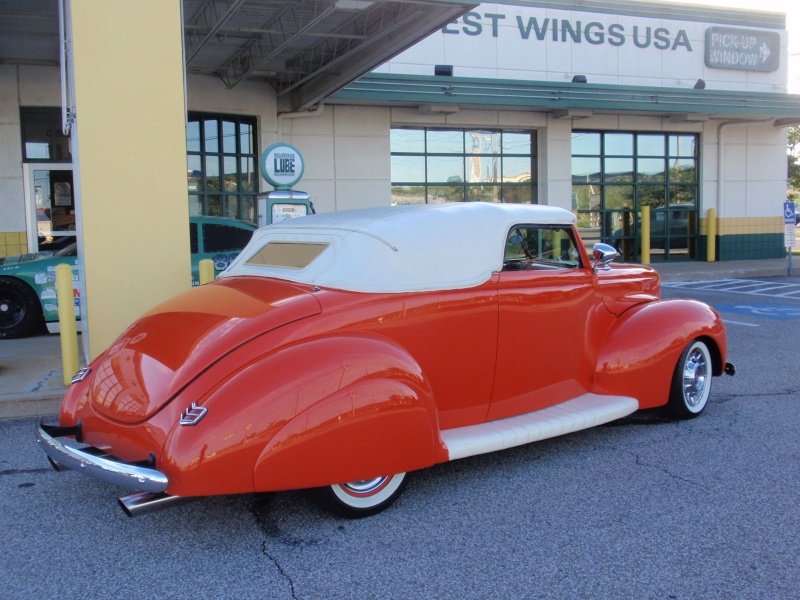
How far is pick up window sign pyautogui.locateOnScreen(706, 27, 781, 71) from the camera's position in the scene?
752 inches

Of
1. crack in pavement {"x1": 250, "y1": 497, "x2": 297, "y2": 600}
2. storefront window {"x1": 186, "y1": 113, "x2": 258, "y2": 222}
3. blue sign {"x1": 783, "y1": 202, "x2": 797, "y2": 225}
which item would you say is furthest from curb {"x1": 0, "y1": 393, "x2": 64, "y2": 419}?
blue sign {"x1": 783, "y1": 202, "x2": 797, "y2": 225}

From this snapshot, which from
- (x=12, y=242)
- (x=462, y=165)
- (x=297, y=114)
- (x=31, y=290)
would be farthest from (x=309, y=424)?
(x=462, y=165)

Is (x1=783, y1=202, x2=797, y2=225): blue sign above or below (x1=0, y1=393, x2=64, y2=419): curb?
above

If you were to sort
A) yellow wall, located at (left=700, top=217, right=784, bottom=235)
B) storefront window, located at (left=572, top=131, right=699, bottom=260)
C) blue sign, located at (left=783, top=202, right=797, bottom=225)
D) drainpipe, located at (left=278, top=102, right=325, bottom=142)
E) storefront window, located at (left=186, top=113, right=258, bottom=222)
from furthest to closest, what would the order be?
yellow wall, located at (left=700, top=217, right=784, bottom=235) → storefront window, located at (left=572, top=131, right=699, bottom=260) → blue sign, located at (left=783, top=202, right=797, bottom=225) → drainpipe, located at (left=278, top=102, right=325, bottom=142) → storefront window, located at (left=186, top=113, right=258, bottom=222)

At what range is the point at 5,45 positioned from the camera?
11703mm

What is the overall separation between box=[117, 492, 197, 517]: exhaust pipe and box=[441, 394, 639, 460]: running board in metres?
1.46

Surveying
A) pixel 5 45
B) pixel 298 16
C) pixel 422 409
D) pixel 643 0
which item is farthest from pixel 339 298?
pixel 643 0

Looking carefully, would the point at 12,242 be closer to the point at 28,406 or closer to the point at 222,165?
the point at 222,165

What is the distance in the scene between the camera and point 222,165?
1466cm

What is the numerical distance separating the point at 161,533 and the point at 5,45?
10.6 m

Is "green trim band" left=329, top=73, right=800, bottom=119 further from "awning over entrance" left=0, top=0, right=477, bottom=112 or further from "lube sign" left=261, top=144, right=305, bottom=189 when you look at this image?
"lube sign" left=261, top=144, right=305, bottom=189

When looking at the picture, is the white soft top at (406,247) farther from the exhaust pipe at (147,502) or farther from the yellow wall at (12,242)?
the yellow wall at (12,242)

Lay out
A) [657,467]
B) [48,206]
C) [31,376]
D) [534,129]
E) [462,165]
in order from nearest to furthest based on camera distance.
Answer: [657,467] < [31,376] < [48,206] < [462,165] < [534,129]

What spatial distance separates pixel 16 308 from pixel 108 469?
294 inches
